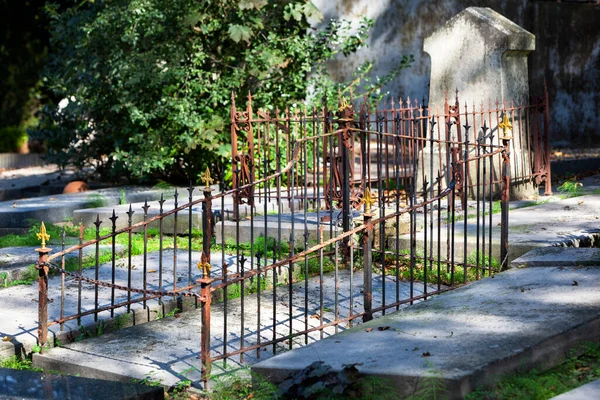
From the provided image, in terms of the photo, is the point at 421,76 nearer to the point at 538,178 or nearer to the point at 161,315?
the point at 538,178

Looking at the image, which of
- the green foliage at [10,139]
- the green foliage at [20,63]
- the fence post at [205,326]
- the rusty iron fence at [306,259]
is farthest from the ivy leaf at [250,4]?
the green foliage at [10,139]

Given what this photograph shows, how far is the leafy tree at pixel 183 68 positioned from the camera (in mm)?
12922

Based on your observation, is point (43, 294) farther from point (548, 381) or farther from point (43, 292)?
point (548, 381)

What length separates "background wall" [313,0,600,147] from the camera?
1894cm

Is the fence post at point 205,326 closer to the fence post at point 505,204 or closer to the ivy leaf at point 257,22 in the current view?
the fence post at point 505,204

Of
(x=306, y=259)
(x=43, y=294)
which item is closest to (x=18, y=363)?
(x=43, y=294)

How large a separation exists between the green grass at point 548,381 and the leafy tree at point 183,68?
8.13m

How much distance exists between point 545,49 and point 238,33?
29.9 feet

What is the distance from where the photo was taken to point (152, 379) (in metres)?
5.77

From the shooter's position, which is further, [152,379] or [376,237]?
[376,237]

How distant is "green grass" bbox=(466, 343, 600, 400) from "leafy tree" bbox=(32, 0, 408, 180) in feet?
26.7

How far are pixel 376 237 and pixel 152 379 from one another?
12.1 ft

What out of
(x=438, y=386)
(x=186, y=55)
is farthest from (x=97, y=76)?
(x=438, y=386)

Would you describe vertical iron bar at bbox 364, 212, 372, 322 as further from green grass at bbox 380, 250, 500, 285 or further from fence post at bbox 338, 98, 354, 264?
green grass at bbox 380, 250, 500, 285
